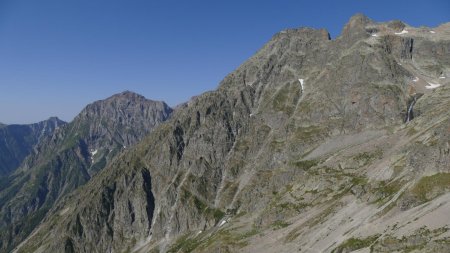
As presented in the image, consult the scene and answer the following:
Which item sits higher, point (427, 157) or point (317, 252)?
point (427, 157)

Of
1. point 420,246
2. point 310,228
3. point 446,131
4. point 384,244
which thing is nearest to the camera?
point 420,246

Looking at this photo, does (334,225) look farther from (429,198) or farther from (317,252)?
(429,198)

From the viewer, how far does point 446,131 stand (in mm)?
173875

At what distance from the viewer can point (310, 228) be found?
191875 mm

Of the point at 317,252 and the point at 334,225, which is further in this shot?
the point at 334,225

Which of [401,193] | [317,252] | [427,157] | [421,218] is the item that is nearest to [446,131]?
[427,157]

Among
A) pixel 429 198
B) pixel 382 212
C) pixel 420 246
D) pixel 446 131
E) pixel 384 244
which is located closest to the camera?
pixel 420 246

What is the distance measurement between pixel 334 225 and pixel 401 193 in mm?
30174

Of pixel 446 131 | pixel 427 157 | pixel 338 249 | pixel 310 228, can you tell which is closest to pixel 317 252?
pixel 338 249

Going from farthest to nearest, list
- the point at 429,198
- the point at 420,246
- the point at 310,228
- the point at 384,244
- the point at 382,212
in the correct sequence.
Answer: the point at 310,228
the point at 382,212
the point at 429,198
the point at 384,244
the point at 420,246

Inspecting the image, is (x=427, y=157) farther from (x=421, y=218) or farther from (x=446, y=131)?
(x=421, y=218)

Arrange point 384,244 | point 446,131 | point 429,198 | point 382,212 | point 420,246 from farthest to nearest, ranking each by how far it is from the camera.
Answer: point 446,131
point 382,212
point 429,198
point 384,244
point 420,246

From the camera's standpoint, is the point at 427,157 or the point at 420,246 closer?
the point at 420,246

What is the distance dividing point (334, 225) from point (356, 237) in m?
26.5
